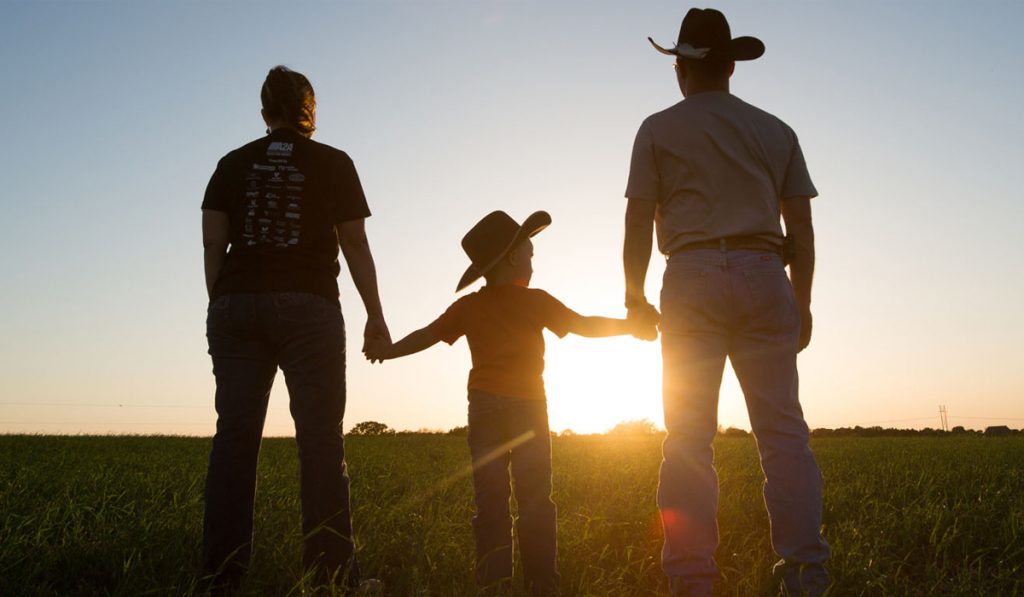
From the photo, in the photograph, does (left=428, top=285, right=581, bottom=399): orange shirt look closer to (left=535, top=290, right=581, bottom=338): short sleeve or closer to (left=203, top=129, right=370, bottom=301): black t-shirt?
(left=535, top=290, right=581, bottom=338): short sleeve

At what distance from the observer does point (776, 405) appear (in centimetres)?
341

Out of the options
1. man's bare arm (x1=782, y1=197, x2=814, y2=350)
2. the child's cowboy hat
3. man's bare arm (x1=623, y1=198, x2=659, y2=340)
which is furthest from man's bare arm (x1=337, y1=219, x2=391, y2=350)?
man's bare arm (x1=782, y1=197, x2=814, y2=350)

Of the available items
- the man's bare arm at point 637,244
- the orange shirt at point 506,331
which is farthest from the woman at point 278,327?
the man's bare arm at point 637,244

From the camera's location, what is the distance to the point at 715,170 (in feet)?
11.7

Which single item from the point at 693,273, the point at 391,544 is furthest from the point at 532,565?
the point at 693,273

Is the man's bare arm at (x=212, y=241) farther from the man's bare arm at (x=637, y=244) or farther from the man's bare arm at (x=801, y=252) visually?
the man's bare arm at (x=801, y=252)

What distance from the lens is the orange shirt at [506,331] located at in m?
3.78

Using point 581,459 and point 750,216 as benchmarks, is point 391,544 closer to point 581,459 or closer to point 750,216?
point 750,216

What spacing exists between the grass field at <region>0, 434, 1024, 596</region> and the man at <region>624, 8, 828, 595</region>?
677 millimetres

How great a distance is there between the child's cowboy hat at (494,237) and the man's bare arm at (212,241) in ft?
4.12

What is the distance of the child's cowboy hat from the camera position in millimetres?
3916

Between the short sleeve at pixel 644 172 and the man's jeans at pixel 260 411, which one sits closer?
the man's jeans at pixel 260 411

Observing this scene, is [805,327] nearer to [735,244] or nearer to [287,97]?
[735,244]

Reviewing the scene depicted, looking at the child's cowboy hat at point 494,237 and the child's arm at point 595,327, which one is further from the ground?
the child's cowboy hat at point 494,237
